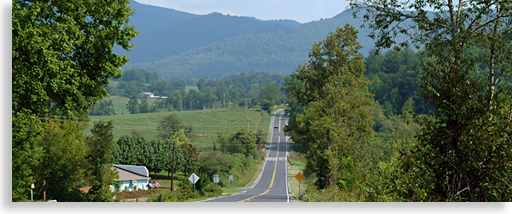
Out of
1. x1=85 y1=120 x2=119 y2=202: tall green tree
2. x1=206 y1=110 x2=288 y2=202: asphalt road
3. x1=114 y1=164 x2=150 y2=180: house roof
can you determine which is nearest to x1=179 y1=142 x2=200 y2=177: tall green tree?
x1=114 y1=164 x2=150 y2=180: house roof

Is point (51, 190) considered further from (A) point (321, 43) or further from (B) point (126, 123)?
(B) point (126, 123)

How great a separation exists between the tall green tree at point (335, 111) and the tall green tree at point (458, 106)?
39.7ft

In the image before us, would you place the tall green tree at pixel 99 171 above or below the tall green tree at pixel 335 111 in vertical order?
below

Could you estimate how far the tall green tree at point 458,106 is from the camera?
706 centimetres

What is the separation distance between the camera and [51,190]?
89.8 ft

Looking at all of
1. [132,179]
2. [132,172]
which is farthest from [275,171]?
[132,179]

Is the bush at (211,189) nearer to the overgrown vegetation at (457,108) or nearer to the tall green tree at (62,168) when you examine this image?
the tall green tree at (62,168)

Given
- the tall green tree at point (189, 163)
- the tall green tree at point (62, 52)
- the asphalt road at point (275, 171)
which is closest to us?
the tall green tree at point (62, 52)

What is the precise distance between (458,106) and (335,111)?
15.7m

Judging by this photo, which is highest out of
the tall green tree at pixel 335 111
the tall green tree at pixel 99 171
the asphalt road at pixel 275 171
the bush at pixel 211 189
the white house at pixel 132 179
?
the tall green tree at pixel 335 111

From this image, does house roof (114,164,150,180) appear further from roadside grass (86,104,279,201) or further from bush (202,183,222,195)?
roadside grass (86,104,279,201)

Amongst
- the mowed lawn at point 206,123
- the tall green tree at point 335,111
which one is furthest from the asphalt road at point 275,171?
the tall green tree at point 335,111

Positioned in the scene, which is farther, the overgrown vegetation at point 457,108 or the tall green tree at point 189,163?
the tall green tree at point 189,163
